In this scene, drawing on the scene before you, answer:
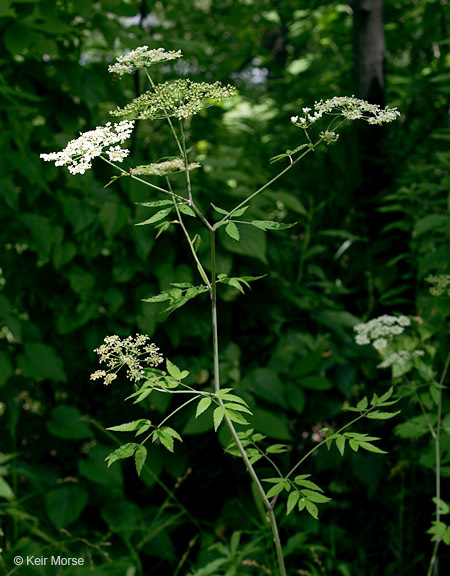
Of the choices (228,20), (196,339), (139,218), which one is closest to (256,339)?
(196,339)

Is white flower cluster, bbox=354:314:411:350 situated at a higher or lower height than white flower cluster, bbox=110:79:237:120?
lower

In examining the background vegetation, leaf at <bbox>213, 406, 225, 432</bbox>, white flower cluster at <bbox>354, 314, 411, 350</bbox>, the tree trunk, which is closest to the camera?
leaf at <bbox>213, 406, 225, 432</bbox>

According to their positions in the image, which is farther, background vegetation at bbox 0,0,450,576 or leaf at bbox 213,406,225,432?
background vegetation at bbox 0,0,450,576

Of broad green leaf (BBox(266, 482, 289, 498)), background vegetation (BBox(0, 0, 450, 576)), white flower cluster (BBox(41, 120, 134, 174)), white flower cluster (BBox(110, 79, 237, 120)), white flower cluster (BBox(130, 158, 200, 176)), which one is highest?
white flower cluster (BBox(110, 79, 237, 120))

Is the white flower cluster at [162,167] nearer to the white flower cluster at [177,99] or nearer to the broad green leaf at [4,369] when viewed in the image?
the white flower cluster at [177,99]

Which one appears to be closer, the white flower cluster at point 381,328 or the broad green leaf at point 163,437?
the broad green leaf at point 163,437

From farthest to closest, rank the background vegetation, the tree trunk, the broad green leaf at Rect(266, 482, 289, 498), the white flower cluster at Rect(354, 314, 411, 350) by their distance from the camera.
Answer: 1. the tree trunk
2. the background vegetation
3. the white flower cluster at Rect(354, 314, 411, 350)
4. the broad green leaf at Rect(266, 482, 289, 498)

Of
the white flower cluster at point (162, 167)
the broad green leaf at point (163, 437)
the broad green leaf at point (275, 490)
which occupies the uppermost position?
the white flower cluster at point (162, 167)

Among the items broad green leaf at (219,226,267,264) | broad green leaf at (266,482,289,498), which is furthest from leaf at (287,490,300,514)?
broad green leaf at (219,226,267,264)

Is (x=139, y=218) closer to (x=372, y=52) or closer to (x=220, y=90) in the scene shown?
(x=220, y=90)

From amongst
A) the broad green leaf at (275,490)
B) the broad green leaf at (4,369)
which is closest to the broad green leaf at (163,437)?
the broad green leaf at (275,490)

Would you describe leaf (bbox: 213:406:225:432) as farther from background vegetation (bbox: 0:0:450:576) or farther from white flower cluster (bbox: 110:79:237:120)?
background vegetation (bbox: 0:0:450:576)

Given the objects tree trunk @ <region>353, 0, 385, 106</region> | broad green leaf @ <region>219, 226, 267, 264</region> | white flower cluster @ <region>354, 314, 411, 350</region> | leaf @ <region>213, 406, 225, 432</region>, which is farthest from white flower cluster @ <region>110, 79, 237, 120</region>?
tree trunk @ <region>353, 0, 385, 106</region>

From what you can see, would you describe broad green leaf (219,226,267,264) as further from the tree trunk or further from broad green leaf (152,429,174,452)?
broad green leaf (152,429,174,452)
